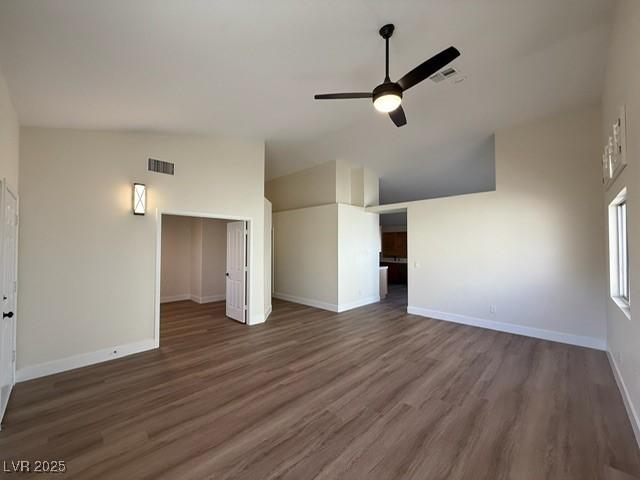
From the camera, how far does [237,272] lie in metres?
5.52

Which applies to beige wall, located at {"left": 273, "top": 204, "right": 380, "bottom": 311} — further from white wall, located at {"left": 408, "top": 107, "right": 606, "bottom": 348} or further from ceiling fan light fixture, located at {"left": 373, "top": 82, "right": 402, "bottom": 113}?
ceiling fan light fixture, located at {"left": 373, "top": 82, "right": 402, "bottom": 113}

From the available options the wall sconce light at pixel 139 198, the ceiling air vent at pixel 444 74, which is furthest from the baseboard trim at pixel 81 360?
the ceiling air vent at pixel 444 74

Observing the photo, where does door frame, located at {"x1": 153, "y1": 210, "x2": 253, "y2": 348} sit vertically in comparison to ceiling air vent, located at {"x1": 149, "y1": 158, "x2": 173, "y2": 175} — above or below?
below

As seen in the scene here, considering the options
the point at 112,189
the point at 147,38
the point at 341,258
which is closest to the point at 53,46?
the point at 147,38

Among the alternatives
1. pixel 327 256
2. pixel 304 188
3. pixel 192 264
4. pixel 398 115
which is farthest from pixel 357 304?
pixel 192 264

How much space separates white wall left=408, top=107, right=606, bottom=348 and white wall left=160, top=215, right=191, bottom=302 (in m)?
6.58

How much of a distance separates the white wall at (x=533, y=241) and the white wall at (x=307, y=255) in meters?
2.20

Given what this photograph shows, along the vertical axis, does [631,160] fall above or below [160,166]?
below

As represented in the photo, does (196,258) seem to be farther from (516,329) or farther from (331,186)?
(516,329)

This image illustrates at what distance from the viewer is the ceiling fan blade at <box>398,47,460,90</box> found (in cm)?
219

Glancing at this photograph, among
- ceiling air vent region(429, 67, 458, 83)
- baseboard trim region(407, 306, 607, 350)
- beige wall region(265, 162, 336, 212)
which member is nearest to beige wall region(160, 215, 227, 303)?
beige wall region(265, 162, 336, 212)

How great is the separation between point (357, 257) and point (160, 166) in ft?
14.8

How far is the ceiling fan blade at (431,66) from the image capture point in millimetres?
2189

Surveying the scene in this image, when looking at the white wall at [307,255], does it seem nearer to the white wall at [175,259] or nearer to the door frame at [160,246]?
the door frame at [160,246]
